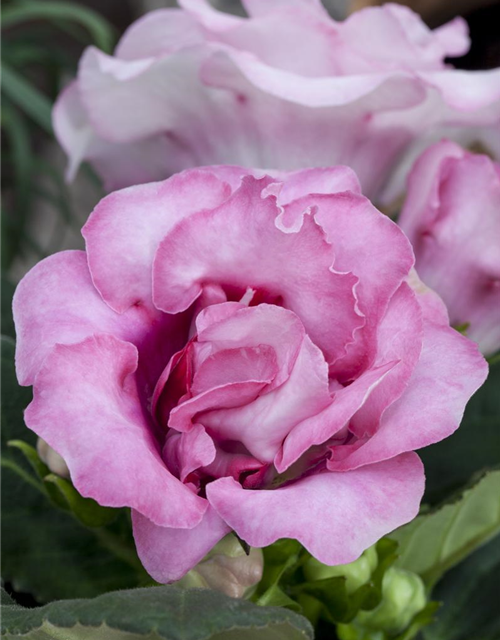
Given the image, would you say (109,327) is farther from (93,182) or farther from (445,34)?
(93,182)

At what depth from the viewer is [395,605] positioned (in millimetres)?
241

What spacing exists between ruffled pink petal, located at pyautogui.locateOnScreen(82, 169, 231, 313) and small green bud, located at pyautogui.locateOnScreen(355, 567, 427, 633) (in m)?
0.11

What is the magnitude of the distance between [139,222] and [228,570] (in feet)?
0.27

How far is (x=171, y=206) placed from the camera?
0.66 feet

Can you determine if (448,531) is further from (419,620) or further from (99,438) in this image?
(99,438)

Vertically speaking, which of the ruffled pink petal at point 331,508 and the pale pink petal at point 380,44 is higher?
the pale pink petal at point 380,44

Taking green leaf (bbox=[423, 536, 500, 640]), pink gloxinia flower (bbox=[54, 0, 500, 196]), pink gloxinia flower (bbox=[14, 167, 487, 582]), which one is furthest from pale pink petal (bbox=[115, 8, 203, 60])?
green leaf (bbox=[423, 536, 500, 640])

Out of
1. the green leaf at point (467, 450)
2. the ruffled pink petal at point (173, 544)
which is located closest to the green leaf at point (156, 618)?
Answer: the ruffled pink petal at point (173, 544)

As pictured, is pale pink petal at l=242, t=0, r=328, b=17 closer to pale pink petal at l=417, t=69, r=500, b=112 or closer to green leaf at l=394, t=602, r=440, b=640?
pale pink petal at l=417, t=69, r=500, b=112

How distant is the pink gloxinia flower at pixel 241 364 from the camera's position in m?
0.17

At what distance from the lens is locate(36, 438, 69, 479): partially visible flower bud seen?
207mm

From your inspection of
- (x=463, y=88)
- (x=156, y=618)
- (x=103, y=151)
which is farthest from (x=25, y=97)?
(x=156, y=618)

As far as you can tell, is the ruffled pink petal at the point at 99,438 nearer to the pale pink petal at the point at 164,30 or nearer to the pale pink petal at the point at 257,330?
the pale pink petal at the point at 257,330

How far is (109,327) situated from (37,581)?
10 centimetres
